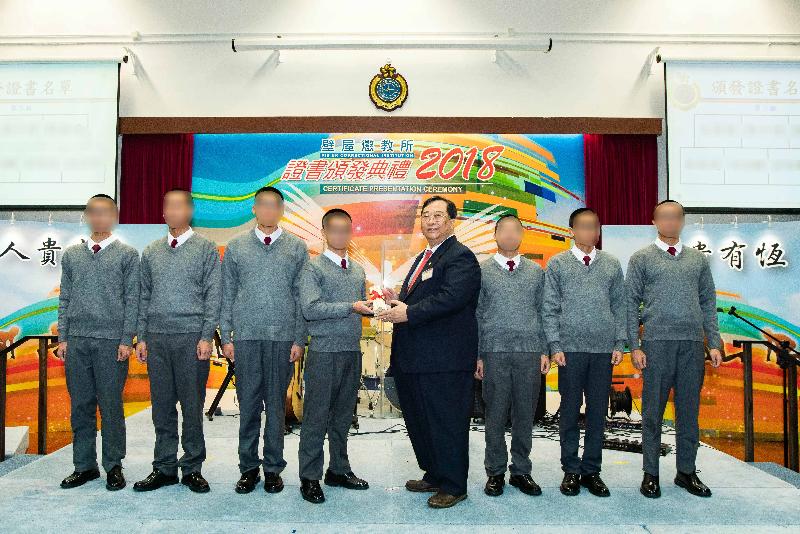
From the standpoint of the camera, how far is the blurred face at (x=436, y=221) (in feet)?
9.75

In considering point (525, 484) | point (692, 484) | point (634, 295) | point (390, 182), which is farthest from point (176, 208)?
point (390, 182)

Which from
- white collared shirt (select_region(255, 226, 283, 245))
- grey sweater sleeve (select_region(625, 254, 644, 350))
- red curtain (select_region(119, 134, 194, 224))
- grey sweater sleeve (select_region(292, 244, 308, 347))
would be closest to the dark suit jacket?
grey sweater sleeve (select_region(292, 244, 308, 347))

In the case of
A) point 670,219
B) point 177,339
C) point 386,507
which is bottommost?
point 386,507

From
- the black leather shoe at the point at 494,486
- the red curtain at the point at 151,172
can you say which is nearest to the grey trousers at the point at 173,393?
the black leather shoe at the point at 494,486

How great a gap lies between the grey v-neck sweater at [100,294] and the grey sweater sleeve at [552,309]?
6.99 feet

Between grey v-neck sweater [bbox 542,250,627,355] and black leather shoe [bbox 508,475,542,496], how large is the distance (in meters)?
0.66

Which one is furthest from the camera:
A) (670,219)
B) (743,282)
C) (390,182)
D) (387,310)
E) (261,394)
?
(390,182)

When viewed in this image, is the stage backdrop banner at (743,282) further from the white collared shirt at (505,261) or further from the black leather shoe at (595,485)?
the black leather shoe at (595,485)

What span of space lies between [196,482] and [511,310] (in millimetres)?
1805

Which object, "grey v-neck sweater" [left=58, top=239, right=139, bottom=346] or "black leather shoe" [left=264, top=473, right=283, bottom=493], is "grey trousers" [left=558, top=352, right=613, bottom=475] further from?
"grey v-neck sweater" [left=58, top=239, right=139, bottom=346]

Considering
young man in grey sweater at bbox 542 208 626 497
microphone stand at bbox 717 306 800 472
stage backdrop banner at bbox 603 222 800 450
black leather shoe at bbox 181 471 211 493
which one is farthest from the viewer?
stage backdrop banner at bbox 603 222 800 450

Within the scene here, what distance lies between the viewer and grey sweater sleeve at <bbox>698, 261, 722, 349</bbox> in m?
3.30

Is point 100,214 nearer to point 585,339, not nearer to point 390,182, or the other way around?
point 585,339

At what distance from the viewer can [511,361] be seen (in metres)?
3.22
